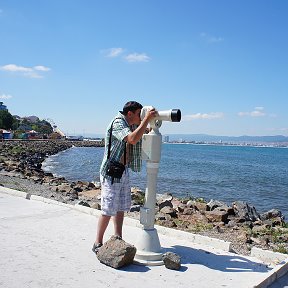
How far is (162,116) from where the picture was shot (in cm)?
421

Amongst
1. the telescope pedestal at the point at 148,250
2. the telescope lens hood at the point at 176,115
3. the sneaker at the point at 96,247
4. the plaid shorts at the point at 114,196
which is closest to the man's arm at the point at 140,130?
the telescope lens hood at the point at 176,115

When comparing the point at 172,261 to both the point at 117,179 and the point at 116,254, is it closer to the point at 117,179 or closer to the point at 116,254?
the point at 116,254

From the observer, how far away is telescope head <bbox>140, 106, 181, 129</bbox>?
4113 mm

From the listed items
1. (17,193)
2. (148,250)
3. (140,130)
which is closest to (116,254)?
(148,250)

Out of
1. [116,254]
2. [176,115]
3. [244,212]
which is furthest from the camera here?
[244,212]

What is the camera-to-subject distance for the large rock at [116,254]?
3.93 meters

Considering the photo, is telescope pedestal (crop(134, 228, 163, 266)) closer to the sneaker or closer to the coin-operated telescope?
the coin-operated telescope

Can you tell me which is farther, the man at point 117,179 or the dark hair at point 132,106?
the dark hair at point 132,106

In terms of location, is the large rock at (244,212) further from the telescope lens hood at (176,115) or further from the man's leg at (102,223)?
the telescope lens hood at (176,115)

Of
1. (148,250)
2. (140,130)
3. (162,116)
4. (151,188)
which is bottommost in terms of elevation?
(148,250)

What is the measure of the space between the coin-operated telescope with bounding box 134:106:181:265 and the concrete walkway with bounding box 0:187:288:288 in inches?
6.0

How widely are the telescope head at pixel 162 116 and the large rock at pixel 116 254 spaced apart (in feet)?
4.35

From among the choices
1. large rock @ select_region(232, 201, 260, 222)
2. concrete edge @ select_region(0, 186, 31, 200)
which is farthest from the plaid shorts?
large rock @ select_region(232, 201, 260, 222)

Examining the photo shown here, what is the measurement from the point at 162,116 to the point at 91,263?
5.71 ft
